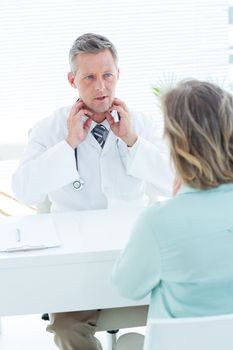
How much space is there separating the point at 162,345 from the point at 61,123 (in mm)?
1271

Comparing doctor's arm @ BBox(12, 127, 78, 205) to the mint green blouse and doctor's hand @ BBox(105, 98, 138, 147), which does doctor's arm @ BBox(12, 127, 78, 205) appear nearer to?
doctor's hand @ BBox(105, 98, 138, 147)

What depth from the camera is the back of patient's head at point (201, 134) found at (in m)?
1.17

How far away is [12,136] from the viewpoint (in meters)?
3.57

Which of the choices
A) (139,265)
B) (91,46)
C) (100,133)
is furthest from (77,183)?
(139,265)

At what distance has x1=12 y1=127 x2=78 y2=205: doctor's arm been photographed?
Result: 78.8 inches

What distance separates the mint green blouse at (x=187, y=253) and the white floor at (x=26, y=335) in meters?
1.32

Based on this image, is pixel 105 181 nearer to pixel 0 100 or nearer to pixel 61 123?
pixel 61 123

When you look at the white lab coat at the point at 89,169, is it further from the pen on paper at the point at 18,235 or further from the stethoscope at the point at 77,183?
the pen on paper at the point at 18,235

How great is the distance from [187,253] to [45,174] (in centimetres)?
95

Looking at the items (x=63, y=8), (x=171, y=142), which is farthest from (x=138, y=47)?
(x=171, y=142)

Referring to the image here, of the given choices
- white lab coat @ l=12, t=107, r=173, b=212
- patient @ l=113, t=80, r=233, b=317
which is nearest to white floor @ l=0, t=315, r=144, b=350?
white lab coat @ l=12, t=107, r=173, b=212

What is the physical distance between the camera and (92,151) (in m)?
2.13

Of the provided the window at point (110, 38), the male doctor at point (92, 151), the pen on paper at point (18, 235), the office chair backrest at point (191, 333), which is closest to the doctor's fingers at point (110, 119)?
the male doctor at point (92, 151)

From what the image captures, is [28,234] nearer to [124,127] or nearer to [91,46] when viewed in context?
[124,127]
